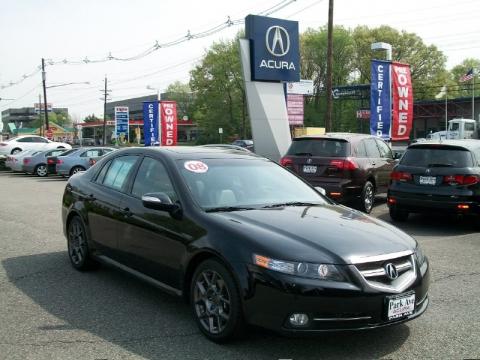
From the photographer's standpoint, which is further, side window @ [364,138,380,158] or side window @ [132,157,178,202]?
side window @ [364,138,380,158]

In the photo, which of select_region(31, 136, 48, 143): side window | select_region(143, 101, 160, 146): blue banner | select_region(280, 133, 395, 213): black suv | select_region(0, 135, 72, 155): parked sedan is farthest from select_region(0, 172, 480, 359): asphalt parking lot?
select_region(31, 136, 48, 143): side window

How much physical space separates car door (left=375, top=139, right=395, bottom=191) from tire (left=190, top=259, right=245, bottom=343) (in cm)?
849

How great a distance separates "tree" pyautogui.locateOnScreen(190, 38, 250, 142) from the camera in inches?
2749

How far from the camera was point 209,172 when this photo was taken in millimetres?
5098

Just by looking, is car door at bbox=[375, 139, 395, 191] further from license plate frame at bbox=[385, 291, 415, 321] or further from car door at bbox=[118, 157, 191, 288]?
license plate frame at bbox=[385, 291, 415, 321]

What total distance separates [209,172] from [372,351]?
83.3 inches

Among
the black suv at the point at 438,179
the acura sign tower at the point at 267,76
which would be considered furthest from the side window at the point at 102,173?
the acura sign tower at the point at 267,76

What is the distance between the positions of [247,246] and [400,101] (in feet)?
52.5

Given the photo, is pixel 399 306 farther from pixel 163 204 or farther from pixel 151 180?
pixel 151 180

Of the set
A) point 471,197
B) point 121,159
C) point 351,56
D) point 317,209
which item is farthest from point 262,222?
point 351,56

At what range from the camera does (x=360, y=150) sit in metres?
11.5

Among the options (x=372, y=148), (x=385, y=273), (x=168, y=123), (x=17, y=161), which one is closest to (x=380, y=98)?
(x=372, y=148)

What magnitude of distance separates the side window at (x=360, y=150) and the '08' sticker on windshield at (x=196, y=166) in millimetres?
6729

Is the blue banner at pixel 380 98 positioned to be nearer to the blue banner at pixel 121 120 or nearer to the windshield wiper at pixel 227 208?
the windshield wiper at pixel 227 208
